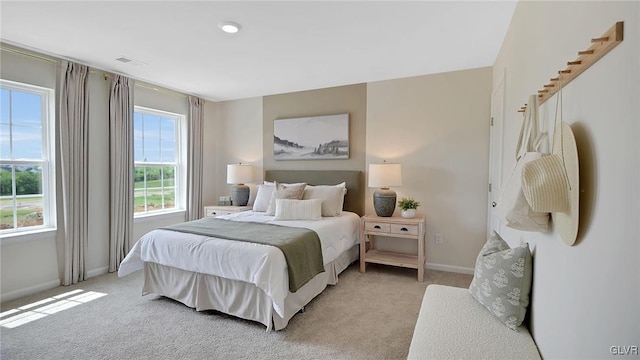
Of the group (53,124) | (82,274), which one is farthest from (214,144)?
(82,274)

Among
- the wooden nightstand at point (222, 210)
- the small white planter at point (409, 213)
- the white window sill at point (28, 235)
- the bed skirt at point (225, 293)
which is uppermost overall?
the small white planter at point (409, 213)

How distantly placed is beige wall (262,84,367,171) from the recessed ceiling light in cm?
192

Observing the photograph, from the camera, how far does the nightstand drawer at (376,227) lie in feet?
11.5

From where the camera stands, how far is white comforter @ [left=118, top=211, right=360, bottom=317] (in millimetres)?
2199

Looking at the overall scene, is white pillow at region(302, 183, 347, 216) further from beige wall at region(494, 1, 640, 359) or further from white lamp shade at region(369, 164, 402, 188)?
beige wall at region(494, 1, 640, 359)

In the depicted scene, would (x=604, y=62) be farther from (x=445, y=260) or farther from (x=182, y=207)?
(x=182, y=207)

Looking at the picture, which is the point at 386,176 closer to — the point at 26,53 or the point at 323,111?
the point at 323,111

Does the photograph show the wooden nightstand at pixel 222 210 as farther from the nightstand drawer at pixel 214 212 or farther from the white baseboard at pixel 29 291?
the white baseboard at pixel 29 291

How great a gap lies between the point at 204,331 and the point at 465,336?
187cm

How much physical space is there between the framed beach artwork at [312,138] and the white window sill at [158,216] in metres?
1.67

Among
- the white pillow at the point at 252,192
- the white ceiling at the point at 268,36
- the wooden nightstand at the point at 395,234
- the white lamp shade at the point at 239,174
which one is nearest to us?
the white ceiling at the point at 268,36

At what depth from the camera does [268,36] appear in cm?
263

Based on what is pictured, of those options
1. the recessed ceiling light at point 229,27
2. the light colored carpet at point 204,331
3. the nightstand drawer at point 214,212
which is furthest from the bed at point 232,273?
the recessed ceiling light at point 229,27

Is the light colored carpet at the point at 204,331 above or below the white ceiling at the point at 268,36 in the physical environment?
below
